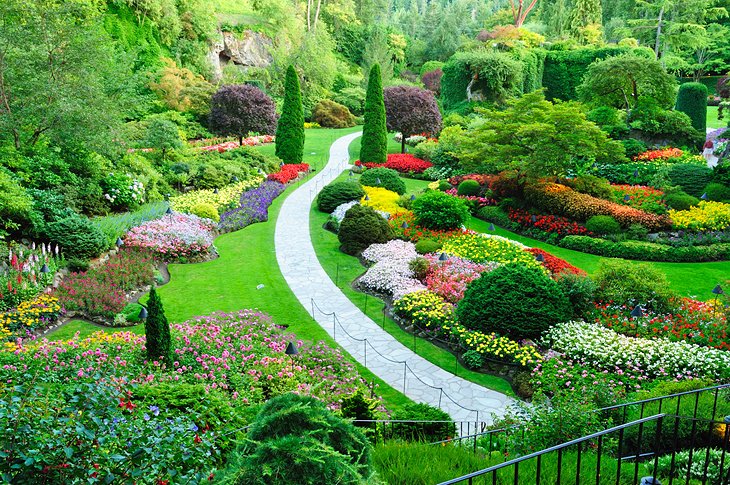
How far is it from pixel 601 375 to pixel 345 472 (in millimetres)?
7054

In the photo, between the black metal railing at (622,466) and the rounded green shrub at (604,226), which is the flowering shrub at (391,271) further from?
the black metal railing at (622,466)

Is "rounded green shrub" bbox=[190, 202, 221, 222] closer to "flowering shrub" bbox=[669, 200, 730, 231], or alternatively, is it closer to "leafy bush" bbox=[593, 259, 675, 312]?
"leafy bush" bbox=[593, 259, 675, 312]

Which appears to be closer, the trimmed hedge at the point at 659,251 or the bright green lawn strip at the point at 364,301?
the bright green lawn strip at the point at 364,301

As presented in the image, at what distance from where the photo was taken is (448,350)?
1114 centimetres

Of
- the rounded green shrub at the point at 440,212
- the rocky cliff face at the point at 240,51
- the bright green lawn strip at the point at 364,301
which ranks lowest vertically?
the bright green lawn strip at the point at 364,301

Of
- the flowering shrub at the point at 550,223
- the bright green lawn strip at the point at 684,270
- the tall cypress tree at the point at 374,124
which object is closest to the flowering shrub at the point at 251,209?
the tall cypress tree at the point at 374,124

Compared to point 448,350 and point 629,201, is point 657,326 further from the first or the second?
point 629,201

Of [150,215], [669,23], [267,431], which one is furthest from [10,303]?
[669,23]

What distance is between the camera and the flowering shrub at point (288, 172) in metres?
25.0

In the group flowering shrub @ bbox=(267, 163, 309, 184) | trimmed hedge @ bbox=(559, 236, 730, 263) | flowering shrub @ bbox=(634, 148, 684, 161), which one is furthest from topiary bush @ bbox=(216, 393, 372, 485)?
flowering shrub @ bbox=(634, 148, 684, 161)

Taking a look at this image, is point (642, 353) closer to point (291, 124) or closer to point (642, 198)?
point (642, 198)

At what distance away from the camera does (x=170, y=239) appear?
617 inches

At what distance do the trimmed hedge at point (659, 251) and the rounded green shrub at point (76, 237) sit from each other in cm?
1391

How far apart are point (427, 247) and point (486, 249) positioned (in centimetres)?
165
